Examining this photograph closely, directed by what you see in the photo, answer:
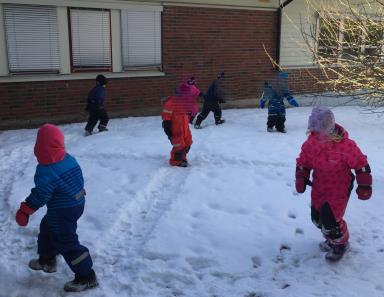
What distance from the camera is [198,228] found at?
479 centimetres

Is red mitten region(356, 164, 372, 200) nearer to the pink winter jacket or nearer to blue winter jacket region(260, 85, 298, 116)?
the pink winter jacket

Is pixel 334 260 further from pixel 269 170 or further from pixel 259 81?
pixel 259 81

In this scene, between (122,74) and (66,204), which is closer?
(66,204)

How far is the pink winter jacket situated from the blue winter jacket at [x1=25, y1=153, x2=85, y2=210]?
6.18 feet

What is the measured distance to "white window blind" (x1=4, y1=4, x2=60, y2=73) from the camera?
9328 mm

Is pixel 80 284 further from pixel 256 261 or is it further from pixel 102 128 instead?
pixel 102 128

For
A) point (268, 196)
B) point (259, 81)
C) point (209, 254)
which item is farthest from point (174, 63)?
point (209, 254)

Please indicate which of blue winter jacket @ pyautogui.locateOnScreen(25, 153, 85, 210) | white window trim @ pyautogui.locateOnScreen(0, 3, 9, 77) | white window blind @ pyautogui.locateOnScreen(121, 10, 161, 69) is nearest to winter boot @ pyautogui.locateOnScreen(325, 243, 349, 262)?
blue winter jacket @ pyautogui.locateOnScreen(25, 153, 85, 210)

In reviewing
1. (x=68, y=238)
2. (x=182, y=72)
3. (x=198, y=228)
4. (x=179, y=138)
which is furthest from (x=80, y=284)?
(x=182, y=72)

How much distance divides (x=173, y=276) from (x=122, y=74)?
7.49 m

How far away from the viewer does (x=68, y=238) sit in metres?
3.67

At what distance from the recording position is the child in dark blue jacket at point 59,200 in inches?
139

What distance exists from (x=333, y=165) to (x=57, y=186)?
2.16 m

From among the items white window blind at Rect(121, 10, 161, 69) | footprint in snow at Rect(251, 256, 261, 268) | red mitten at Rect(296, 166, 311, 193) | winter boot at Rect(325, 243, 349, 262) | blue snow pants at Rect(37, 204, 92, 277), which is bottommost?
footprint in snow at Rect(251, 256, 261, 268)
